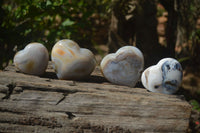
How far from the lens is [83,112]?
1.67m

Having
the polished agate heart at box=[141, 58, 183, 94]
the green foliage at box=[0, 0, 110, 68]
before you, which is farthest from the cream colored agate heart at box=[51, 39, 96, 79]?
the green foliage at box=[0, 0, 110, 68]

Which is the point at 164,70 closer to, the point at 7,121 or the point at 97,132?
the point at 97,132

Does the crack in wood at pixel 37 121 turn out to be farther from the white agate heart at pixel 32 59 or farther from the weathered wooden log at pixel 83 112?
the white agate heart at pixel 32 59

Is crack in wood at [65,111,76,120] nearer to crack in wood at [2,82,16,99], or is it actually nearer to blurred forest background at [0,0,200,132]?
crack in wood at [2,82,16,99]

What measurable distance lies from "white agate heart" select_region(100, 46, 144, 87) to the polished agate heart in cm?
14

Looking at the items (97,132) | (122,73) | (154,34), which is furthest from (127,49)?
(154,34)

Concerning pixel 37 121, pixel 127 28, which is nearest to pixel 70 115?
pixel 37 121

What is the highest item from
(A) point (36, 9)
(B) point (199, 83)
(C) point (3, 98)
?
(A) point (36, 9)

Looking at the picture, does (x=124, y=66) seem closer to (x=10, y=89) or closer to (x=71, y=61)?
(x=71, y=61)

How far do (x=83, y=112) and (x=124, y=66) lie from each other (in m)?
0.55

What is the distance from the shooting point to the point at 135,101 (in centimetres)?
168

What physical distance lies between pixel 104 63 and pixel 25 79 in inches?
25.8

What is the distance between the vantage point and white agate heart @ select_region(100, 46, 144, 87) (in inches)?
77.6

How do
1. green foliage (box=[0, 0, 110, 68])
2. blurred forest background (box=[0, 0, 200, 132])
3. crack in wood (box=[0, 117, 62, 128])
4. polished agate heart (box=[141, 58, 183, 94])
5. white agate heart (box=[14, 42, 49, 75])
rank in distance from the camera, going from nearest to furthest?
crack in wood (box=[0, 117, 62, 128]) < polished agate heart (box=[141, 58, 183, 94]) < white agate heart (box=[14, 42, 49, 75]) < green foliage (box=[0, 0, 110, 68]) < blurred forest background (box=[0, 0, 200, 132])
